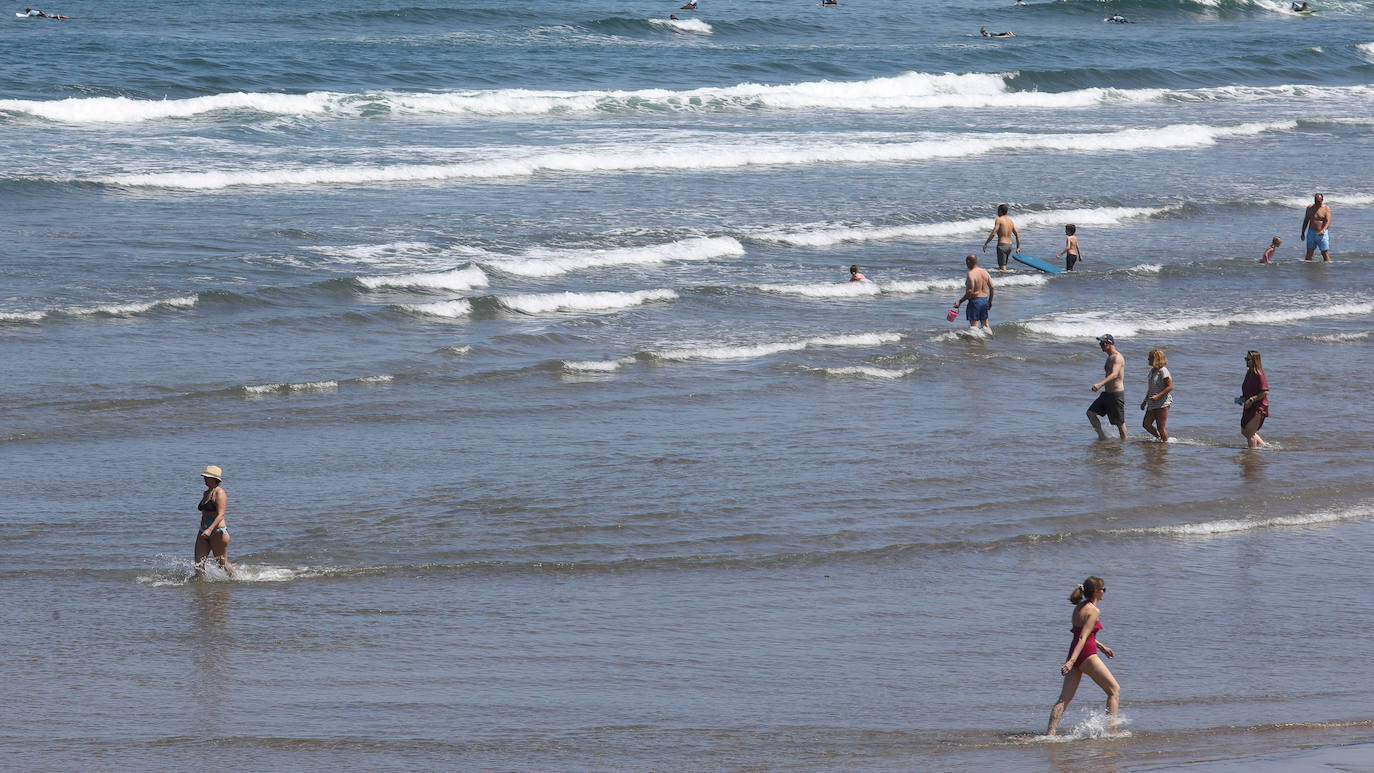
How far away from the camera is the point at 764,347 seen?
60.5ft

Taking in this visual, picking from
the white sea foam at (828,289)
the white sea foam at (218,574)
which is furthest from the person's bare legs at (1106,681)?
the white sea foam at (828,289)

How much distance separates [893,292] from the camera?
21.8 metres

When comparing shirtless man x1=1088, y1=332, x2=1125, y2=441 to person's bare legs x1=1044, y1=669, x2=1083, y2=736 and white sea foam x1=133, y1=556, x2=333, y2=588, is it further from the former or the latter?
white sea foam x1=133, y1=556, x2=333, y2=588

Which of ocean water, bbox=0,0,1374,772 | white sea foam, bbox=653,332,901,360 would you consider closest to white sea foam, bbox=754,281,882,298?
ocean water, bbox=0,0,1374,772

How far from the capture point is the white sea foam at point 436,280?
20.7 m

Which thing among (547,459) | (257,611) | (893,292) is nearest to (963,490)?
(547,459)

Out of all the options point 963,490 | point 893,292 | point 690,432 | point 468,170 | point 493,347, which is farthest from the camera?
point 468,170

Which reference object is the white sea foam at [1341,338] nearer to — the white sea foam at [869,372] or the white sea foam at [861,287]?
the white sea foam at [861,287]

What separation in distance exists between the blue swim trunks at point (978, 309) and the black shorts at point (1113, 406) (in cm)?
420

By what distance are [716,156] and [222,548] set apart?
Result: 22106mm

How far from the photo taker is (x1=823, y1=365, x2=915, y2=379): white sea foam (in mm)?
17328

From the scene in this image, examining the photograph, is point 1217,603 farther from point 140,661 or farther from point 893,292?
point 893,292

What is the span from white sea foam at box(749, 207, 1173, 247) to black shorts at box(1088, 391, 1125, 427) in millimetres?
9901

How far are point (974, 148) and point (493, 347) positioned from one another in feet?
63.1
